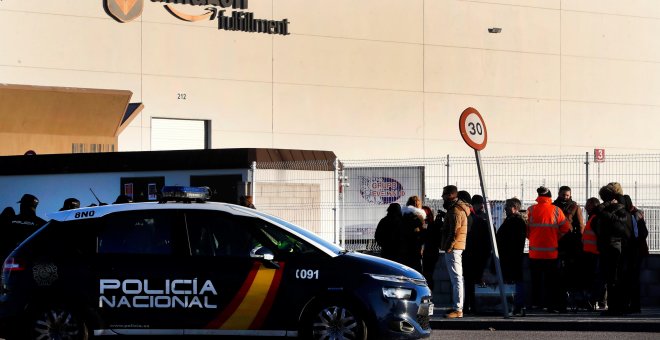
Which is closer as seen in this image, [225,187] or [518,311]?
[518,311]

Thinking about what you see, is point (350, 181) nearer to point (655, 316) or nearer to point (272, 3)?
point (655, 316)

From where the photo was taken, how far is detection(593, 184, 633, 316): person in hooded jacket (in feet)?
52.8

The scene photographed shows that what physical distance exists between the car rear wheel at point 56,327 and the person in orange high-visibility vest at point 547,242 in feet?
24.6

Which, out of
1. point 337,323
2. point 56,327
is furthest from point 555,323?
point 56,327

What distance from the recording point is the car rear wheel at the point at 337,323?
37.4 feet

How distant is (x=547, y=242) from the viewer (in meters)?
16.9

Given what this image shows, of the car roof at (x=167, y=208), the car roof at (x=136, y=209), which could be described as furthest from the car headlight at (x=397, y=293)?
the car roof at (x=136, y=209)

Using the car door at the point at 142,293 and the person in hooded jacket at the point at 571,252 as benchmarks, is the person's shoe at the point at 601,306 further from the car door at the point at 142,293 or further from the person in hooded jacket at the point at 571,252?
the car door at the point at 142,293

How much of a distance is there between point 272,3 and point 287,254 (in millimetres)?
31778

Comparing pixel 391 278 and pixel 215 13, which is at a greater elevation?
pixel 215 13

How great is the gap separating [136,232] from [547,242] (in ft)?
23.4

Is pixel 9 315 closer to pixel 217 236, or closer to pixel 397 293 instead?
pixel 217 236

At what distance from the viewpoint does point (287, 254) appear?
1155 cm

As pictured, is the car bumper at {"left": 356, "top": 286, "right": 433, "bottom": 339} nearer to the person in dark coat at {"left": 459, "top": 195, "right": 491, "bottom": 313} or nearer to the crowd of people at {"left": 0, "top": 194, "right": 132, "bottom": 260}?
the person in dark coat at {"left": 459, "top": 195, "right": 491, "bottom": 313}
